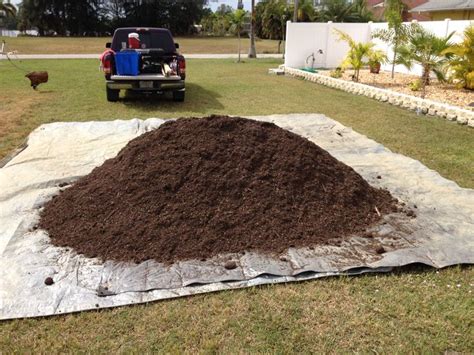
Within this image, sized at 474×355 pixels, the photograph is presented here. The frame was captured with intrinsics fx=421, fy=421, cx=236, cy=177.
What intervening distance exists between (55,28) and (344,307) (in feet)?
169

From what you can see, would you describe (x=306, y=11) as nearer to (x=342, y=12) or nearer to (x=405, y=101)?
(x=342, y=12)

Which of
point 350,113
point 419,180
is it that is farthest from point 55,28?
point 419,180

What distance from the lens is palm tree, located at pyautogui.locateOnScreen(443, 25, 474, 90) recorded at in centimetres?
1006

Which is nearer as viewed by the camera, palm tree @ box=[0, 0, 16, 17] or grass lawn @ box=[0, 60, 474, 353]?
grass lawn @ box=[0, 60, 474, 353]

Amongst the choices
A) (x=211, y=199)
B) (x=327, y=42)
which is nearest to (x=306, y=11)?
(x=327, y=42)

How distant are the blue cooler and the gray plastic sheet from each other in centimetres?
414

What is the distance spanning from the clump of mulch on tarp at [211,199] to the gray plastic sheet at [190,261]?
15cm

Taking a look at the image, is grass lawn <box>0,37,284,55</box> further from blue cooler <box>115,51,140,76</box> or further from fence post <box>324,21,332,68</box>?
blue cooler <box>115,51,140,76</box>

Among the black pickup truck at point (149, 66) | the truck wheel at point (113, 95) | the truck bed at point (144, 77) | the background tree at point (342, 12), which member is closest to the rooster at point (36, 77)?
the black pickup truck at point (149, 66)

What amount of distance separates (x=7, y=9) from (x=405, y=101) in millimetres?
50601

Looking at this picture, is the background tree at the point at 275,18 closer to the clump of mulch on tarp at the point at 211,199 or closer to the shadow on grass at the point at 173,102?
the shadow on grass at the point at 173,102

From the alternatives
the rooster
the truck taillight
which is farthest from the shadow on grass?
the rooster

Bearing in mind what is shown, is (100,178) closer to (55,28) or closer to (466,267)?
(466,267)

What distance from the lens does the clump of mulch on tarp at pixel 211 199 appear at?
3.52m
